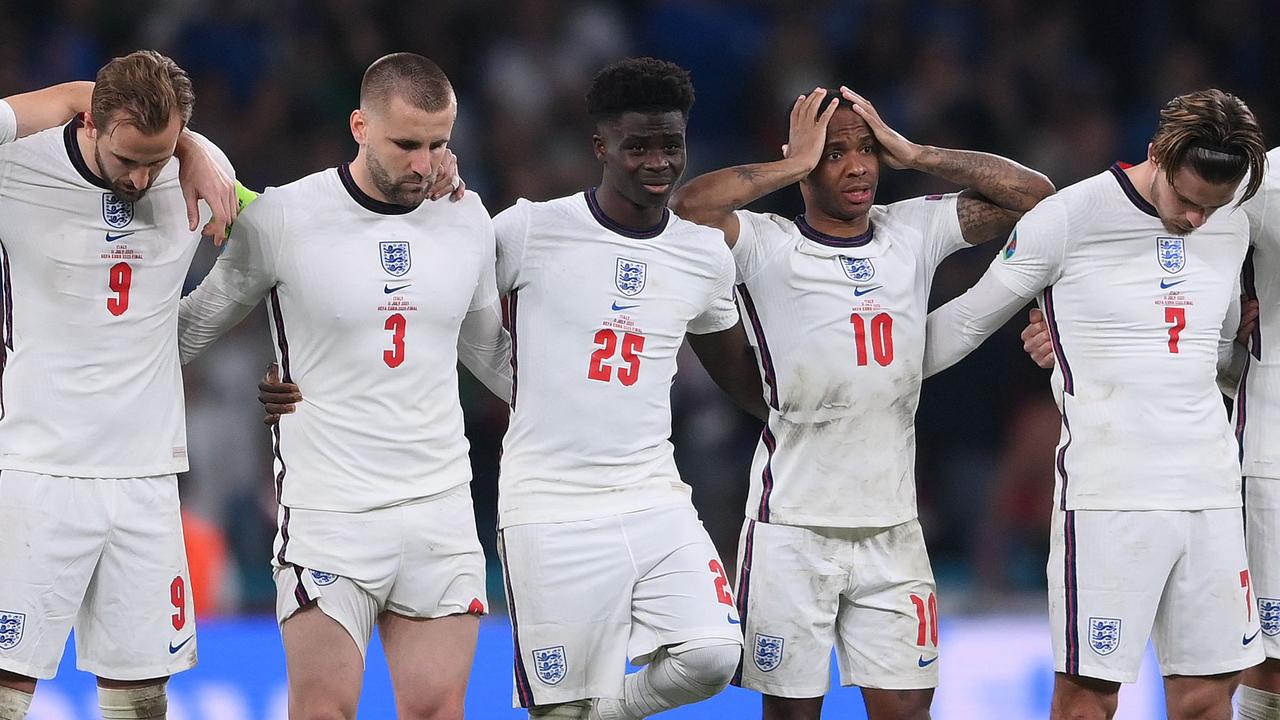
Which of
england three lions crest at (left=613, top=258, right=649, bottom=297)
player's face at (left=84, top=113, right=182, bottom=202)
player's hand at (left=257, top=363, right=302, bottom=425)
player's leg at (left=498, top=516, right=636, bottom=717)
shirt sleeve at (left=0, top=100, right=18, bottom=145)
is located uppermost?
shirt sleeve at (left=0, top=100, right=18, bottom=145)

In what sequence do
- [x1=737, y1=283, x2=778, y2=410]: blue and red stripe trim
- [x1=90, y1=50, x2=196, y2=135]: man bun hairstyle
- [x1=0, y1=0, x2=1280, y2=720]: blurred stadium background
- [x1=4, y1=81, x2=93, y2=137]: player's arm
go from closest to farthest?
[x1=90, y1=50, x2=196, y2=135]: man bun hairstyle
[x1=4, y1=81, x2=93, y2=137]: player's arm
[x1=737, y1=283, x2=778, y2=410]: blue and red stripe trim
[x1=0, y1=0, x2=1280, y2=720]: blurred stadium background

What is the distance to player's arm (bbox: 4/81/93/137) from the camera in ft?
15.7

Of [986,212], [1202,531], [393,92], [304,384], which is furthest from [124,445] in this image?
[1202,531]

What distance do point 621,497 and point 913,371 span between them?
1.14 meters

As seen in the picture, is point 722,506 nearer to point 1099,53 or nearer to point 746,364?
point 746,364

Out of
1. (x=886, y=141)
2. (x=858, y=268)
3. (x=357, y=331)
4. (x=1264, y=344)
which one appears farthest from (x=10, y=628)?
(x=1264, y=344)

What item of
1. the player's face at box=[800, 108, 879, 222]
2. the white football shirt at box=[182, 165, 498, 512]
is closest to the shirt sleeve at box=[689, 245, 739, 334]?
the player's face at box=[800, 108, 879, 222]

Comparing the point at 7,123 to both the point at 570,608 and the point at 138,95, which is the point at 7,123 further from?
the point at 570,608

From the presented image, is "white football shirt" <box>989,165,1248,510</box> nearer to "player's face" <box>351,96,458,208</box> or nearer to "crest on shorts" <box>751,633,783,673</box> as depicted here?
"crest on shorts" <box>751,633,783,673</box>

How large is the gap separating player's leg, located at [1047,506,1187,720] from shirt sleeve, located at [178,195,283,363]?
269 cm

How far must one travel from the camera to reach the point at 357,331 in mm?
4887

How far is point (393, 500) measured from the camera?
488 centimetres

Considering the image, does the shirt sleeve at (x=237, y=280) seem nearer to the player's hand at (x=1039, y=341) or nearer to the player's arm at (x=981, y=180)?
the player's arm at (x=981, y=180)

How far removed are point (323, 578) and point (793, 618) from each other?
155cm
